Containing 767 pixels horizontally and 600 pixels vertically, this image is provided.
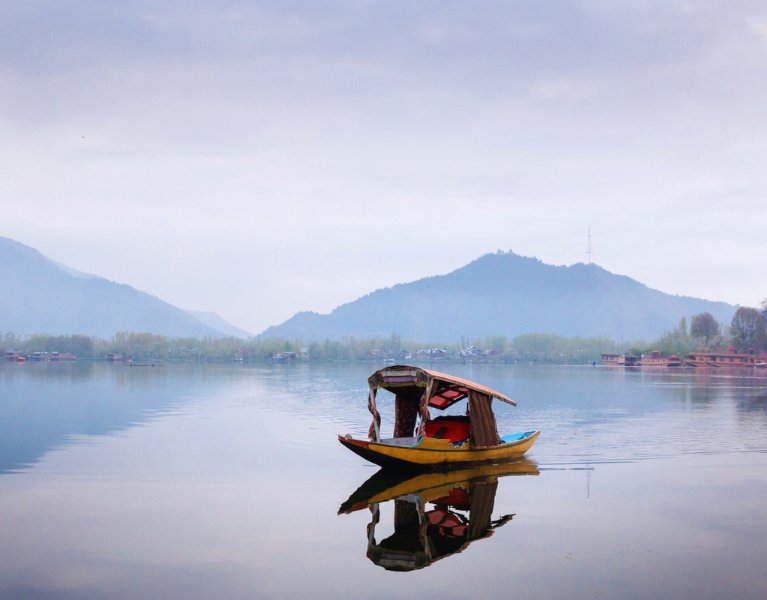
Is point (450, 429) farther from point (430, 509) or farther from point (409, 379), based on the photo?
point (430, 509)

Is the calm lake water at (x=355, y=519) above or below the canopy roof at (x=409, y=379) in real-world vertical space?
below

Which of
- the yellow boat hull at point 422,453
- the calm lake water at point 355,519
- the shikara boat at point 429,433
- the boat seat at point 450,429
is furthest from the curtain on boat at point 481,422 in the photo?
the calm lake water at point 355,519

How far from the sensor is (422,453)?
30.8m

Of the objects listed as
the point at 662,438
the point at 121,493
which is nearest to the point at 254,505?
the point at 121,493

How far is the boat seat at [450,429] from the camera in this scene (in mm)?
34688

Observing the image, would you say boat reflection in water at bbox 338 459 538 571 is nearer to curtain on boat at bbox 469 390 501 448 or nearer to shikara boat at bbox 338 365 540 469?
shikara boat at bbox 338 365 540 469

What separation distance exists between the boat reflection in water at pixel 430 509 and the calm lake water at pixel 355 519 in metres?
0.10

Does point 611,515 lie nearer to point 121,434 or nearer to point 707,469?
point 707,469

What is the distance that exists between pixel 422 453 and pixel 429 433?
155 inches

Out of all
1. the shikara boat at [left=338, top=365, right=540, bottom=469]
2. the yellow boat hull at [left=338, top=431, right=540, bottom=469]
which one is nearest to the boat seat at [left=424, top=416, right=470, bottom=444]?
the shikara boat at [left=338, top=365, right=540, bottom=469]

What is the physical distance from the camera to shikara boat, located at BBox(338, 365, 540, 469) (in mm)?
30594

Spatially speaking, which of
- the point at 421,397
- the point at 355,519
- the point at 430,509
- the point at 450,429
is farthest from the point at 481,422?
the point at 355,519

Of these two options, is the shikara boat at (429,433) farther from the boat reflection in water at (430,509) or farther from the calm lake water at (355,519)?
the calm lake water at (355,519)

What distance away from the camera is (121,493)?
28.6 metres
